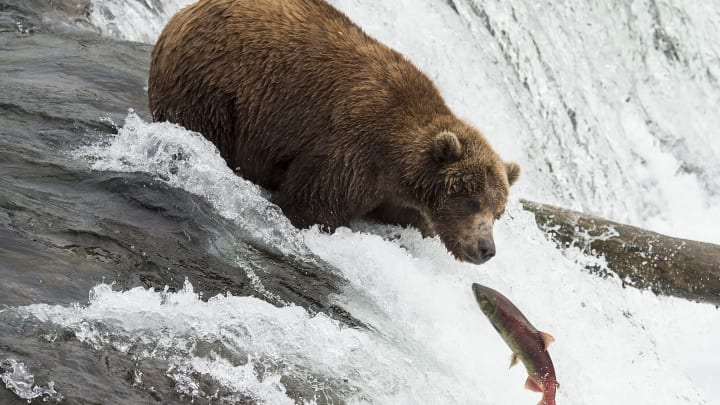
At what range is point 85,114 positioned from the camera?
7.38 meters

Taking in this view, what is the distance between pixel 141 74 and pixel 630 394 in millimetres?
4826

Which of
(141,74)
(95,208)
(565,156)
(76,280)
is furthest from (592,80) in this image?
(76,280)

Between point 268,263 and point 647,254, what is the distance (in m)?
2.93

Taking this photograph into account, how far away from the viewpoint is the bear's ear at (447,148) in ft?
20.7

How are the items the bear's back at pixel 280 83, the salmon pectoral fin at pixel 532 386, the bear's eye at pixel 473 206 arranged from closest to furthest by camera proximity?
1. the salmon pectoral fin at pixel 532 386
2. the bear's eye at pixel 473 206
3. the bear's back at pixel 280 83

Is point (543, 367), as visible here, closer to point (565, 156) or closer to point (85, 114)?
point (85, 114)

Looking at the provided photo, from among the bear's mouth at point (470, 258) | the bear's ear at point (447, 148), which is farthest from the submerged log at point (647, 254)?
the bear's ear at point (447, 148)

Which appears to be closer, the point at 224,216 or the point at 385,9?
the point at 224,216

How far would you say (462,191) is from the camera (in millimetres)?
6469

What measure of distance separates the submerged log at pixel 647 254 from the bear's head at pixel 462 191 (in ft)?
3.74

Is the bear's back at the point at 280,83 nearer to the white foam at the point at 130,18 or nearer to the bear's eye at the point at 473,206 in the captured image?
the bear's eye at the point at 473,206

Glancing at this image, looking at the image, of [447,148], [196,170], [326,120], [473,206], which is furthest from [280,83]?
[473,206]

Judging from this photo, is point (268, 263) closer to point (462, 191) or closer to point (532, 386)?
point (462, 191)

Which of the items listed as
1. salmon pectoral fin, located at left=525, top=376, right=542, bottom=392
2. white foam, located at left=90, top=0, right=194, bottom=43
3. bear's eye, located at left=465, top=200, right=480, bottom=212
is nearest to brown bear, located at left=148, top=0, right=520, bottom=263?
bear's eye, located at left=465, top=200, right=480, bottom=212
